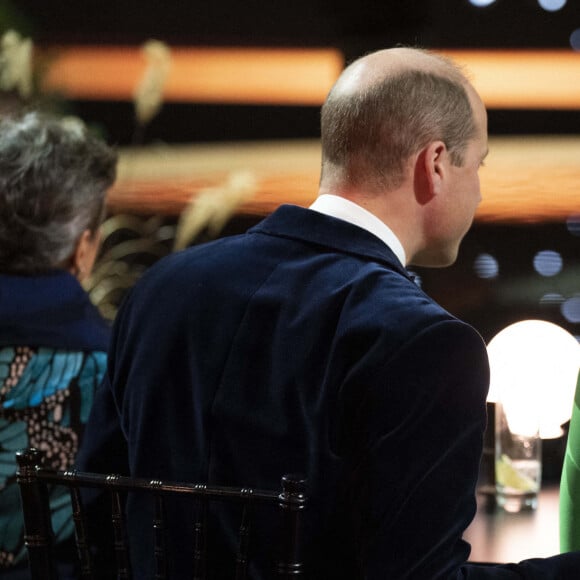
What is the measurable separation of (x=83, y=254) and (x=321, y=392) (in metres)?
0.75

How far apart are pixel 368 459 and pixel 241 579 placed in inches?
6.0

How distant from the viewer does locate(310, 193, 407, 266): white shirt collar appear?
0.96m

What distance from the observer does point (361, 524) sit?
79 cm

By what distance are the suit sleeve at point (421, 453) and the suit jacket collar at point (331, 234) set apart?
0.15 m

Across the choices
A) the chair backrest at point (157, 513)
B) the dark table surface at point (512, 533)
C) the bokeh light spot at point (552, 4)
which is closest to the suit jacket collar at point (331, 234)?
the chair backrest at point (157, 513)

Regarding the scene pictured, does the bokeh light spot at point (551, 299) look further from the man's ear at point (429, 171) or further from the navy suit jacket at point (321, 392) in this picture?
the navy suit jacket at point (321, 392)

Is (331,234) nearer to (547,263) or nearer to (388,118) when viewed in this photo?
(388,118)

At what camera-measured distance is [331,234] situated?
3.01ft

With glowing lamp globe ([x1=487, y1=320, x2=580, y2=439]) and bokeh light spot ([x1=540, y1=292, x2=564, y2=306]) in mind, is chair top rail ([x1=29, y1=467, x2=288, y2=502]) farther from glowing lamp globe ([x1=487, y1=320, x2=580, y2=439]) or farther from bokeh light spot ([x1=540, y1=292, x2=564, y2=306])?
bokeh light spot ([x1=540, y1=292, x2=564, y2=306])

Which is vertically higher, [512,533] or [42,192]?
[42,192]

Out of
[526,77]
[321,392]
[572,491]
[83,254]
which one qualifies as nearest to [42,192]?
[83,254]

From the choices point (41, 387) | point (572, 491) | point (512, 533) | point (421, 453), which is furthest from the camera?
point (41, 387)

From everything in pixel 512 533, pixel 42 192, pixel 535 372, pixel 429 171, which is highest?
pixel 42 192

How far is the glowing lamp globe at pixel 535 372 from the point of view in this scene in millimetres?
1372
